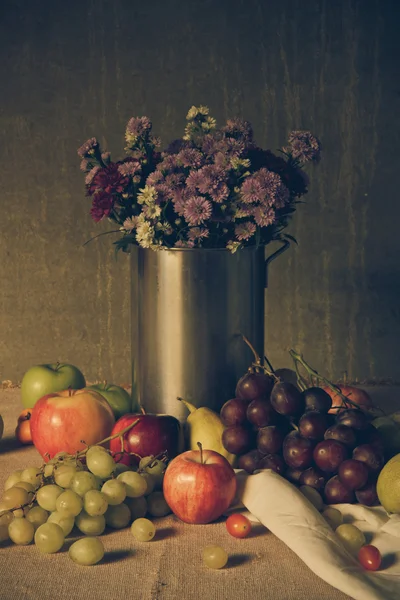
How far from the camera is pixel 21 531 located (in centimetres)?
138

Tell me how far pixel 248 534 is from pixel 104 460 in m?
0.30

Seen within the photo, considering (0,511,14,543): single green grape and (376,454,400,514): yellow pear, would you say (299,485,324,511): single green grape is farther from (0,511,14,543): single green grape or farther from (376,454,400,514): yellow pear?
(0,511,14,543): single green grape

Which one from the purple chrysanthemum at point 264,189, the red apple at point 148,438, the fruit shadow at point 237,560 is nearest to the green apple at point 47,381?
the red apple at point 148,438

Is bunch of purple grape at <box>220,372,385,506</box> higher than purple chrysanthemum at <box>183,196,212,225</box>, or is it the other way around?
purple chrysanthemum at <box>183,196,212,225</box>

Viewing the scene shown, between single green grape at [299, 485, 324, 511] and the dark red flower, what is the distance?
0.74 m

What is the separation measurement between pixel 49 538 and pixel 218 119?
1.52 m

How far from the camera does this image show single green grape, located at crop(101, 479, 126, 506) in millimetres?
1428

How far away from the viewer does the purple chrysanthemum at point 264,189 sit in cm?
169

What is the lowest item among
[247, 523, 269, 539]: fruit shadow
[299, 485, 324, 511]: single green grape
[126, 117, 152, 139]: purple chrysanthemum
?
[247, 523, 269, 539]: fruit shadow

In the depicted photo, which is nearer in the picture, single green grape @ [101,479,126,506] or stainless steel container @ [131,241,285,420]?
single green grape @ [101,479,126,506]

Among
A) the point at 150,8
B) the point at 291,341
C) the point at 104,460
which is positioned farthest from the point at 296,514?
the point at 150,8

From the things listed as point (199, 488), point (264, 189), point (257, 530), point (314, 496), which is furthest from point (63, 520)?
point (264, 189)

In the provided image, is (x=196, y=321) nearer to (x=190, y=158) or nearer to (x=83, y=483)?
(x=190, y=158)

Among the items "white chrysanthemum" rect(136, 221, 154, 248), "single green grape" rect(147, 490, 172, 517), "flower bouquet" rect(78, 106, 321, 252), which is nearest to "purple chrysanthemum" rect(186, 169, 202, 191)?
"flower bouquet" rect(78, 106, 321, 252)
